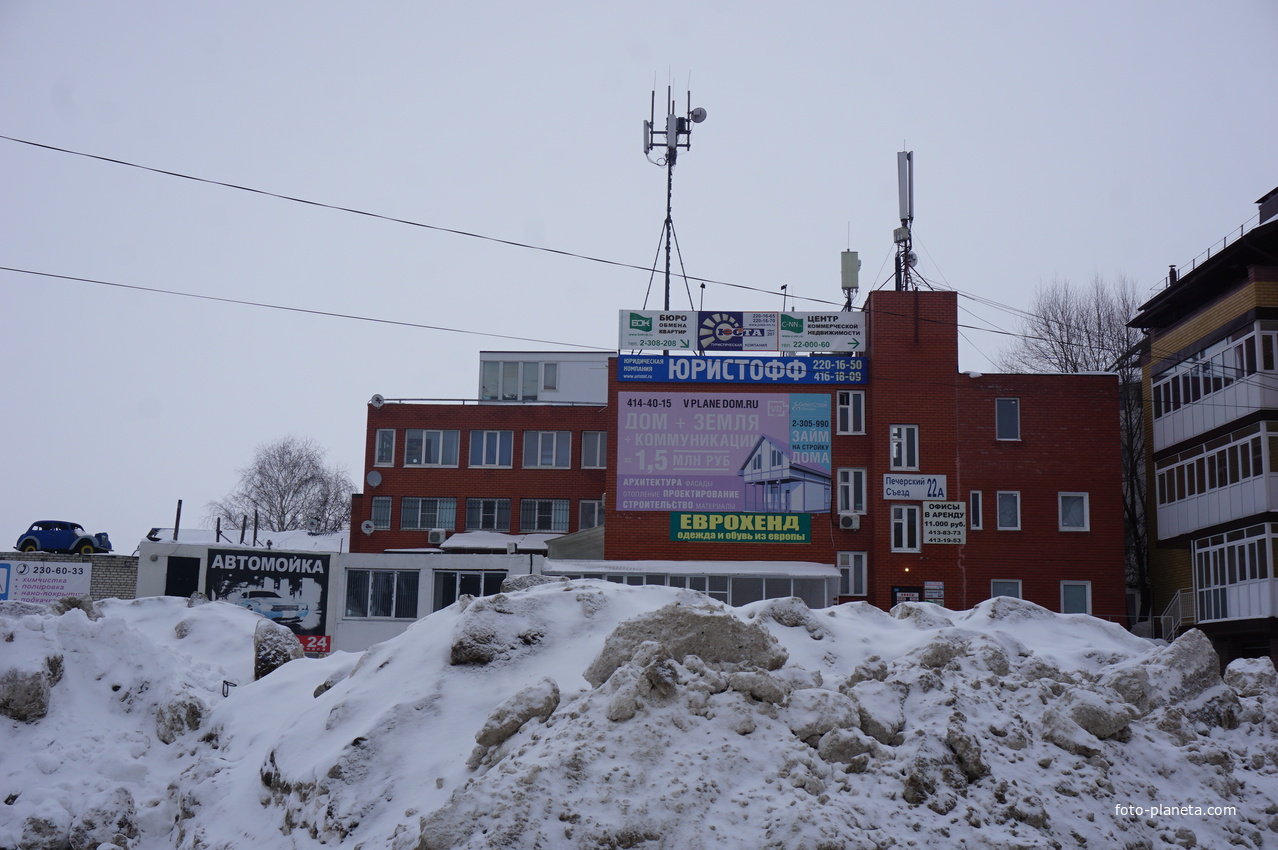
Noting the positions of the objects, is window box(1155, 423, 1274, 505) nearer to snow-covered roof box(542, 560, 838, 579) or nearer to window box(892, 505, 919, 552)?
window box(892, 505, 919, 552)

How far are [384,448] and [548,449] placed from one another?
671cm

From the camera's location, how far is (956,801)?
28.6 ft

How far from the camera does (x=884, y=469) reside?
118 feet

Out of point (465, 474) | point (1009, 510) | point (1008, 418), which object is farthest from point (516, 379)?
point (1009, 510)

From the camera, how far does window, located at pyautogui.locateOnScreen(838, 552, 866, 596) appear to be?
117 ft

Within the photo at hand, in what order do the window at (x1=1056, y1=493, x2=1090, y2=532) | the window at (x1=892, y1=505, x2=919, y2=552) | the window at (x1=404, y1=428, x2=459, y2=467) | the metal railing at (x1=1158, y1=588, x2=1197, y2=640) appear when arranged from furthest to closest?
the window at (x1=404, y1=428, x2=459, y2=467), the window at (x1=1056, y1=493, x2=1090, y2=532), the window at (x1=892, y1=505, x2=919, y2=552), the metal railing at (x1=1158, y1=588, x2=1197, y2=640)

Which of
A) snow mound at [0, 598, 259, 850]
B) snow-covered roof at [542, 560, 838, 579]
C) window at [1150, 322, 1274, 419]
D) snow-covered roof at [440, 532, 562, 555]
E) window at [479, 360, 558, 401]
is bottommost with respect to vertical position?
snow mound at [0, 598, 259, 850]

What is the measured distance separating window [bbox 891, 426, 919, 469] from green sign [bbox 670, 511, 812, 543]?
378cm

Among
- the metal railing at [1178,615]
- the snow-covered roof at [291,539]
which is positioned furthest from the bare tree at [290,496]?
the metal railing at [1178,615]

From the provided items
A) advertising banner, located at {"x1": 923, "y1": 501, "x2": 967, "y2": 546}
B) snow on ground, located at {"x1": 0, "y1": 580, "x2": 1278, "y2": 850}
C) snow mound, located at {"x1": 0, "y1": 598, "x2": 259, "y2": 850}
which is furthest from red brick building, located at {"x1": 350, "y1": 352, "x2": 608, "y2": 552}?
snow on ground, located at {"x1": 0, "y1": 580, "x2": 1278, "y2": 850}

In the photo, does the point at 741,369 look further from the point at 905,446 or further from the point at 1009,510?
the point at 1009,510

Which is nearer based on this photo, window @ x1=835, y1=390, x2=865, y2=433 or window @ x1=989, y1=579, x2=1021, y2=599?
window @ x1=989, y1=579, x2=1021, y2=599

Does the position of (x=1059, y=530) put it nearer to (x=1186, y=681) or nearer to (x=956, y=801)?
(x=1186, y=681)

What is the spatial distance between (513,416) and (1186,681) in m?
34.0
